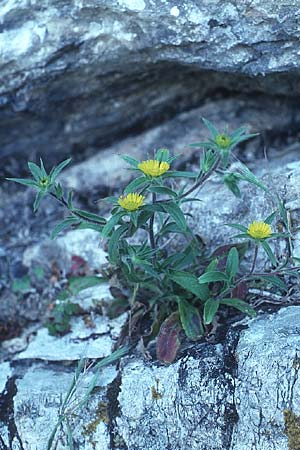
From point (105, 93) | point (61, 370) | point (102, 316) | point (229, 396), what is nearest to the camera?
point (229, 396)

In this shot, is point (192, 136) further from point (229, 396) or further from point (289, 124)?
point (229, 396)

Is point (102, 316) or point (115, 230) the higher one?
point (115, 230)

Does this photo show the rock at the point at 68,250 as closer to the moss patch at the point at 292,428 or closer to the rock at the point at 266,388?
the rock at the point at 266,388

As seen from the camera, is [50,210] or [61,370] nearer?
[61,370]

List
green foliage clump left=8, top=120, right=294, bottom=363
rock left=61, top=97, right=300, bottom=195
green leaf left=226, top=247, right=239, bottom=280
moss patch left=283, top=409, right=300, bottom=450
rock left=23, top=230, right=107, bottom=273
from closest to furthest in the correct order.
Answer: moss patch left=283, top=409, right=300, bottom=450 < green foliage clump left=8, top=120, right=294, bottom=363 < green leaf left=226, top=247, right=239, bottom=280 < rock left=23, top=230, right=107, bottom=273 < rock left=61, top=97, right=300, bottom=195

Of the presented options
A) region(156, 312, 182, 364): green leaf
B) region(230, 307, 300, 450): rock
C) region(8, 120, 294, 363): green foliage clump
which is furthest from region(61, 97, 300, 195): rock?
region(230, 307, 300, 450): rock

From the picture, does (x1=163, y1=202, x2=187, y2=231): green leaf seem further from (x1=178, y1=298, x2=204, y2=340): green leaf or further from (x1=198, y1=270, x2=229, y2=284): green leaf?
(x1=178, y1=298, x2=204, y2=340): green leaf

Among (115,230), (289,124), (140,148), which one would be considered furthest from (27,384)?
(289,124)
